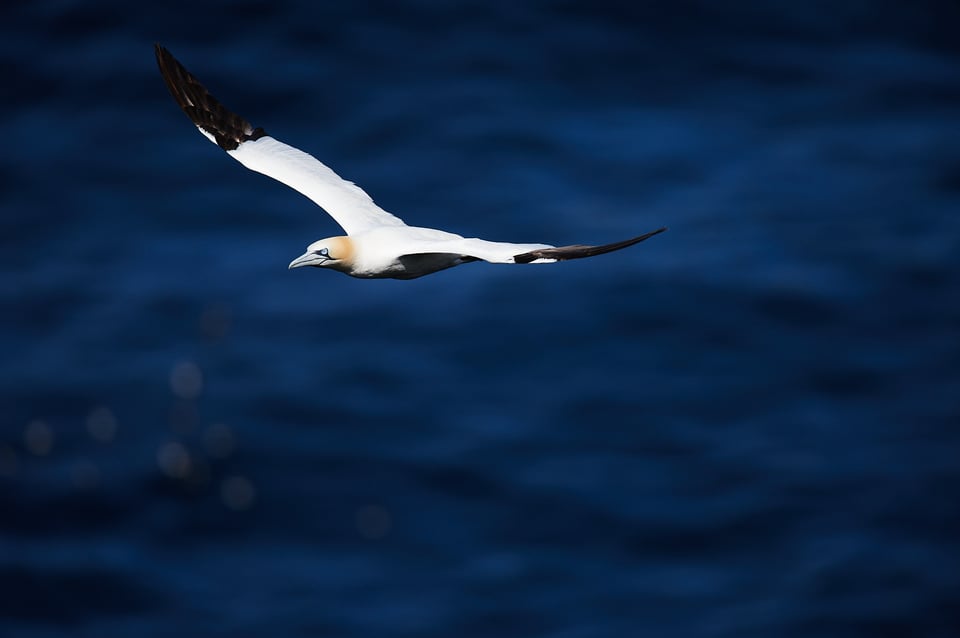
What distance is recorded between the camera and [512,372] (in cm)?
4491

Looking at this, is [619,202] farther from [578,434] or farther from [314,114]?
[314,114]

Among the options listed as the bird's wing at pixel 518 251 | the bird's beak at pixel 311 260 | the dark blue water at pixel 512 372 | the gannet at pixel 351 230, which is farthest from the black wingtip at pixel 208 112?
the dark blue water at pixel 512 372

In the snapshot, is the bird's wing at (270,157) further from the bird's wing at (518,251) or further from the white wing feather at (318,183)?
the bird's wing at (518,251)

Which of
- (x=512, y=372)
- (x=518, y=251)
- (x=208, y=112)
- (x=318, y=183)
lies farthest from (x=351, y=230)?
(x=512, y=372)

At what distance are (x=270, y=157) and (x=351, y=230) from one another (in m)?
2.21

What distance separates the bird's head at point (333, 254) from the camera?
57.4 feet

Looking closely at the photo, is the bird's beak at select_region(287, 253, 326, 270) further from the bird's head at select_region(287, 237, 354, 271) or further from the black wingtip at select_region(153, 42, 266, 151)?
the black wingtip at select_region(153, 42, 266, 151)

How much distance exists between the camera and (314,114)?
170ft

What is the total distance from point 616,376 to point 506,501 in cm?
522

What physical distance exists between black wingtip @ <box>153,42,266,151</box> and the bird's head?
320 centimetres

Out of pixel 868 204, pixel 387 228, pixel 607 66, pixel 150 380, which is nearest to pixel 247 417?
pixel 150 380

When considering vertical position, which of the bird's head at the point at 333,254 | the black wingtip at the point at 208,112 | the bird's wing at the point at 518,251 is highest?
the black wingtip at the point at 208,112

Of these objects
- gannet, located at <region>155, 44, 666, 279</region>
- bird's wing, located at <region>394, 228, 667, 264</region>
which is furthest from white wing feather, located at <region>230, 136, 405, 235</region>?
bird's wing, located at <region>394, 228, 667, 264</region>

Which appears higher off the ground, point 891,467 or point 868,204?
point 868,204
